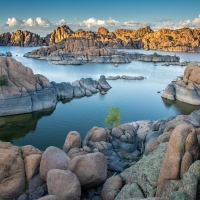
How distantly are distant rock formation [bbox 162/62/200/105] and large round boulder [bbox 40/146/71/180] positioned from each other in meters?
49.8

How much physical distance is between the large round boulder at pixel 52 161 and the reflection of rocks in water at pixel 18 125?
72.0 feet

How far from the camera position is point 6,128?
4706cm

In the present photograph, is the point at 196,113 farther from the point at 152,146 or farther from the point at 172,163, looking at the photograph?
the point at 172,163

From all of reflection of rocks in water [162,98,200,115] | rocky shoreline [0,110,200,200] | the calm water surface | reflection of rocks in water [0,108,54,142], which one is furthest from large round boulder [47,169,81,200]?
reflection of rocks in water [162,98,200,115]

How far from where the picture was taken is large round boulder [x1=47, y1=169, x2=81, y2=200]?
19.5 meters

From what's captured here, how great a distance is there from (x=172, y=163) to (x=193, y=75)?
53807mm

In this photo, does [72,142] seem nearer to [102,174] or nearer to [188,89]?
[102,174]

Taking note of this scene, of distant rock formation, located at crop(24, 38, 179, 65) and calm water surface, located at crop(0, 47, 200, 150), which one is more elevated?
distant rock formation, located at crop(24, 38, 179, 65)

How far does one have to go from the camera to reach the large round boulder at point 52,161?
22.7m

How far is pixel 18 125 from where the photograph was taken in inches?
1922

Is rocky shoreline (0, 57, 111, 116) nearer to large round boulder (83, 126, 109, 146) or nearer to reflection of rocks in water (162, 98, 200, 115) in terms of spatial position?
large round boulder (83, 126, 109, 146)

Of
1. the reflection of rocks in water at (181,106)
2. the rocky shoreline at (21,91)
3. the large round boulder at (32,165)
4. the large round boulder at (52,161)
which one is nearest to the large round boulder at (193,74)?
the reflection of rocks in water at (181,106)

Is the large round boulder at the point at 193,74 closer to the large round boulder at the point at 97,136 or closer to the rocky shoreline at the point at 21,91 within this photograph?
the rocky shoreline at the point at 21,91

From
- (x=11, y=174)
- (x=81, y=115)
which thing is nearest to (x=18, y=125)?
(x=81, y=115)
